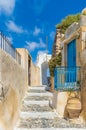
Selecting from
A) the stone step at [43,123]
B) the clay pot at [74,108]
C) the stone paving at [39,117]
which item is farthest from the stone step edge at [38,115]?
the clay pot at [74,108]

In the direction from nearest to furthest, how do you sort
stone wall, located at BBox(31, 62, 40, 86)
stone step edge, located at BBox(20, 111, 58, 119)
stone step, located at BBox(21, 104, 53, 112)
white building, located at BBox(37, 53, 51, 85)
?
stone step edge, located at BBox(20, 111, 58, 119)
stone step, located at BBox(21, 104, 53, 112)
stone wall, located at BBox(31, 62, 40, 86)
white building, located at BBox(37, 53, 51, 85)

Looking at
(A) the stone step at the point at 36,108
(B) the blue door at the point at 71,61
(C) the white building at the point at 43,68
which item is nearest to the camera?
(B) the blue door at the point at 71,61

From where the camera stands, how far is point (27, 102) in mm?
13633

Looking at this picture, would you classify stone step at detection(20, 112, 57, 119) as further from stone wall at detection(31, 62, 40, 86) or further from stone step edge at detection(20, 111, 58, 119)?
stone wall at detection(31, 62, 40, 86)

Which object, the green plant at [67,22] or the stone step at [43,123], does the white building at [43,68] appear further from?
the stone step at [43,123]

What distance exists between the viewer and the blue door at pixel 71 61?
12062mm

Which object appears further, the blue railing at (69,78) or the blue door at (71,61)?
the blue door at (71,61)

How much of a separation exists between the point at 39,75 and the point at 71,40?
18.4m

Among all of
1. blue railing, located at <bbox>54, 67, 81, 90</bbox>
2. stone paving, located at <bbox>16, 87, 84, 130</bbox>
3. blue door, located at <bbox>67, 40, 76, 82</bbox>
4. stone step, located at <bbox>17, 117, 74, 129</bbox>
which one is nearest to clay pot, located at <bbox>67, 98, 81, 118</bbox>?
stone paving, located at <bbox>16, 87, 84, 130</bbox>

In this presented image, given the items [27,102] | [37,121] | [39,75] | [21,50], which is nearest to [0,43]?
[37,121]

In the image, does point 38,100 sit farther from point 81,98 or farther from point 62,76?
point 81,98

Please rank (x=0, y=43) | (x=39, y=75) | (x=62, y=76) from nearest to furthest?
1. (x=0, y=43)
2. (x=62, y=76)
3. (x=39, y=75)

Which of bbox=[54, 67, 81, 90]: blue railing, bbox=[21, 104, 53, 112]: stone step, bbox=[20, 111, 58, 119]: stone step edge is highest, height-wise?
bbox=[54, 67, 81, 90]: blue railing

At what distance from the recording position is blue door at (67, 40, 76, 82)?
12.1 m
